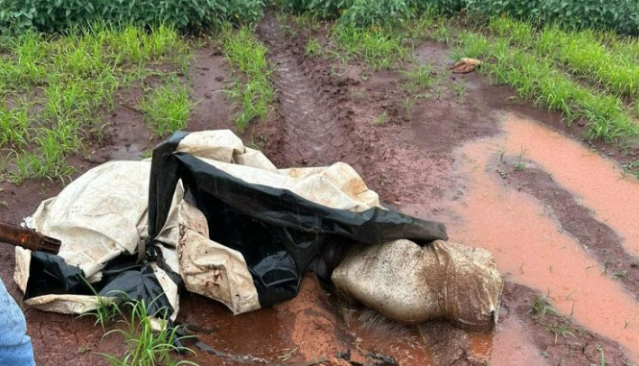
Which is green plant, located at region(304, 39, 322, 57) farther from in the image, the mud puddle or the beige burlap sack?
the beige burlap sack

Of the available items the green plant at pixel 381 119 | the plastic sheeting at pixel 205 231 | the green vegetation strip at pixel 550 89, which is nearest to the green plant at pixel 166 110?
the plastic sheeting at pixel 205 231

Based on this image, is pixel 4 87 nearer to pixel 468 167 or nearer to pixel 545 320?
pixel 468 167

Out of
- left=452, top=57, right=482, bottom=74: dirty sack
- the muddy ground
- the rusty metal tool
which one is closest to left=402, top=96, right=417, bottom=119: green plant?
the muddy ground

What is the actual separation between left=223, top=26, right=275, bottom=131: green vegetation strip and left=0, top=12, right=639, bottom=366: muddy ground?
125 millimetres

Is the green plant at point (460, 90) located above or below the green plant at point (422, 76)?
below

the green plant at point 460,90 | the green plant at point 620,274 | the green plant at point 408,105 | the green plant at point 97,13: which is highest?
the green plant at point 97,13

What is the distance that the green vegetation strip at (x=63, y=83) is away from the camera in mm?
4375

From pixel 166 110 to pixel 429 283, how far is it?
107 inches

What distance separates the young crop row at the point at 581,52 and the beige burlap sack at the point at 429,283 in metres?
3.59

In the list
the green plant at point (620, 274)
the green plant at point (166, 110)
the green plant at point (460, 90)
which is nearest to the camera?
the green plant at point (620, 274)

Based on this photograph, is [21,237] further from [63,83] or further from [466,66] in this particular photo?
[466,66]

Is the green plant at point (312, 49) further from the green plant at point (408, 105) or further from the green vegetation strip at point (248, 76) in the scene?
the green plant at point (408, 105)

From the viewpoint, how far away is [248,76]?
5.84 metres

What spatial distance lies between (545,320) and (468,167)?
5.63 feet
